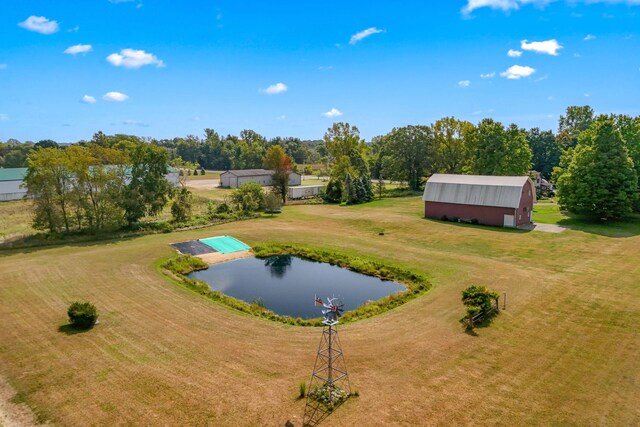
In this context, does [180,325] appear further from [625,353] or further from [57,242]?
[57,242]

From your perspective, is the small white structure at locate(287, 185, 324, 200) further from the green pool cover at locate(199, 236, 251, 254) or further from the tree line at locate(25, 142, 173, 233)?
the green pool cover at locate(199, 236, 251, 254)

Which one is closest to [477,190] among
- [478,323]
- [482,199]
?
[482,199]

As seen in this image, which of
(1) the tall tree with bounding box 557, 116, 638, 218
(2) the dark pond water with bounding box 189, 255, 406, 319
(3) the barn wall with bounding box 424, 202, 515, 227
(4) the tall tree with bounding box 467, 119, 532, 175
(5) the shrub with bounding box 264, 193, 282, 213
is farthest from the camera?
(4) the tall tree with bounding box 467, 119, 532, 175

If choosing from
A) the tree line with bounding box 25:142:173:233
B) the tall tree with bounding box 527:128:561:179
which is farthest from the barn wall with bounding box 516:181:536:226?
the tall tree with bounding box 527:128:561:179

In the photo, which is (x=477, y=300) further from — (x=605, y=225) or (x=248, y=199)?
(x=248, y=199)

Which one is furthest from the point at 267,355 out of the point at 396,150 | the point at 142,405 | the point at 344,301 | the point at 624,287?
the point at 396,150

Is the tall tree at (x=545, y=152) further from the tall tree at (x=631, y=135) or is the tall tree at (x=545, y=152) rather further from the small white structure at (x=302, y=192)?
the small white structure at (x=302, y=192)

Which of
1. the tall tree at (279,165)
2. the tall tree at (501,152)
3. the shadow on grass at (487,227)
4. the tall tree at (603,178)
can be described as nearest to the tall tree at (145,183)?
the tall tree at (279,165)
